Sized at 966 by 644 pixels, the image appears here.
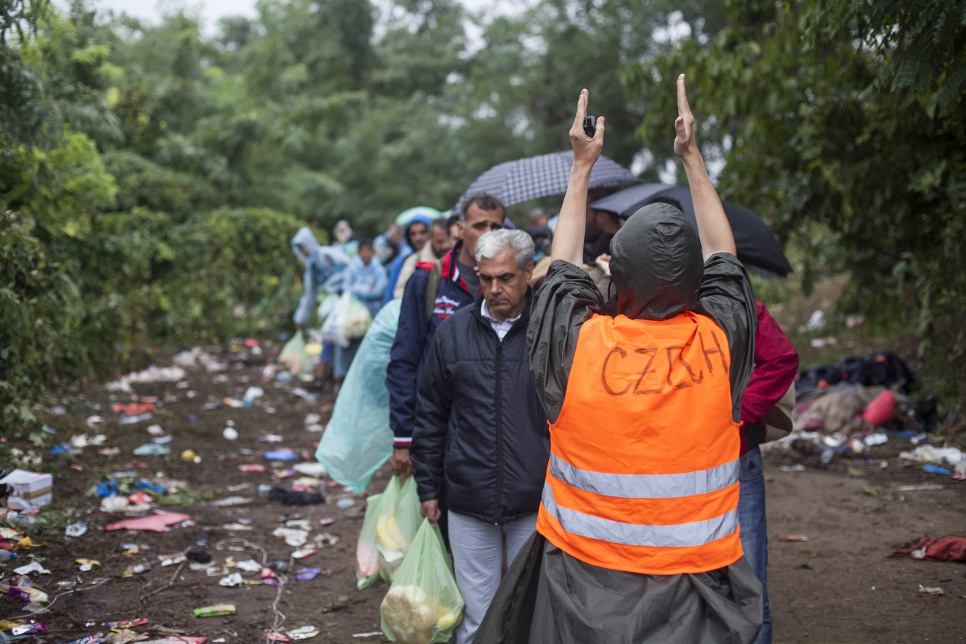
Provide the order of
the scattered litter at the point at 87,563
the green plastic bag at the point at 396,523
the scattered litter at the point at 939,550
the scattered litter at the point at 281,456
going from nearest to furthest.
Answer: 1. the green plastic bag at the point at 396,523
2. the scattered litter at the point at 87,563
3. the scattered litter at the point at 939,550
4. the scattered litter at the point at 281,456

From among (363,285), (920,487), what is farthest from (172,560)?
(920,487)

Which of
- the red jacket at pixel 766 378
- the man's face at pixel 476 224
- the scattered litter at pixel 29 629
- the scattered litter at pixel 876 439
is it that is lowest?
the scattered litter at pixel 876 439

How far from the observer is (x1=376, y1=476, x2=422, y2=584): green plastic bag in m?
4.03

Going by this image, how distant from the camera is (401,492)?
13.4 feet

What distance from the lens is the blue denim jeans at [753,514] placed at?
10.9 ft

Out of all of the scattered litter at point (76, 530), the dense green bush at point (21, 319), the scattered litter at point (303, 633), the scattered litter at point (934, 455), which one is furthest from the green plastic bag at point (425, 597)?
the scattered litter at point (934, 455)

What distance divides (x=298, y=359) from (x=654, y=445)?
30.2ft

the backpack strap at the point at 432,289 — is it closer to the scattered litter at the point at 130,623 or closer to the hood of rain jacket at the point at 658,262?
the hood of rain jacket at the point at 658,262

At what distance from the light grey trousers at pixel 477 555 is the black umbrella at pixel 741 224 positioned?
1.57 metres

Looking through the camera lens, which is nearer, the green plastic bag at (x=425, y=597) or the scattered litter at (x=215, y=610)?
the green plastic bag at (x=425, y=597)

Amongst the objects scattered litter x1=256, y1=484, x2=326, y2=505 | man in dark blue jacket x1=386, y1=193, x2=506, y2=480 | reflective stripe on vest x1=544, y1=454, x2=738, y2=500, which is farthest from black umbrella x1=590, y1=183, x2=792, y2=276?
scattered litter x1=256, y1=484, x2=326, y2=505

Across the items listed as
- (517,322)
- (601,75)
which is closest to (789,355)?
(517,322)

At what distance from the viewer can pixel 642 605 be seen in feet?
6.72

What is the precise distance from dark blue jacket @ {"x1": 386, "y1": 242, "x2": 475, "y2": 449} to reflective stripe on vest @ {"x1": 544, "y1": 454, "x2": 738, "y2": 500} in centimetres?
174
